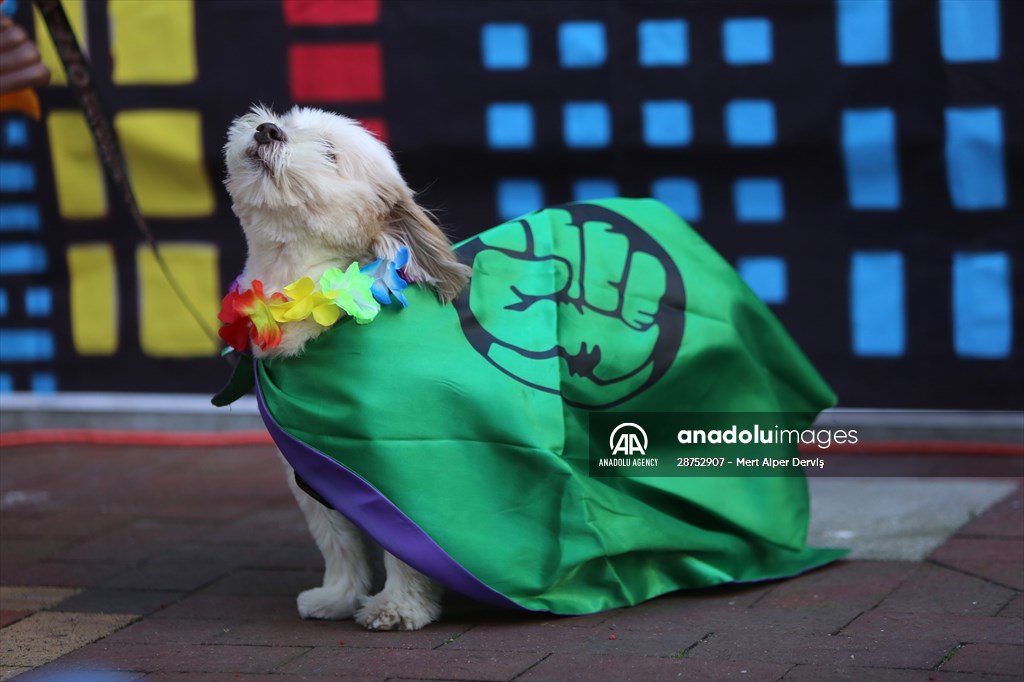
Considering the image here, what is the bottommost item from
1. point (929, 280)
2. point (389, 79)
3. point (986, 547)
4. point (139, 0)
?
point (986, 547)

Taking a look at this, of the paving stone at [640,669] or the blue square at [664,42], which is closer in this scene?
the paving stone at [640,669]

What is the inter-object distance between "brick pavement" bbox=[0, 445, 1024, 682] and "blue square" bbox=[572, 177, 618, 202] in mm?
1789

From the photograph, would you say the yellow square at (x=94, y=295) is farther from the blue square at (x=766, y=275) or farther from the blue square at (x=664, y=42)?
the blue square at (x=766, y=275)

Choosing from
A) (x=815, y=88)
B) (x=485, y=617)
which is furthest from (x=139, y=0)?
(x=485, y=617)

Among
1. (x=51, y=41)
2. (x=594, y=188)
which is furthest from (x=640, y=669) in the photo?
(x=51, y=41)

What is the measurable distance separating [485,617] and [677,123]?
2.53m

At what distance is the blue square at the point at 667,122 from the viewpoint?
5.46 metres

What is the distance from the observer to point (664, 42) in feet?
17.8

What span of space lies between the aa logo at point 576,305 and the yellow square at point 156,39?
7.76 feet

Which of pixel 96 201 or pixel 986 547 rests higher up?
pixel 96 201

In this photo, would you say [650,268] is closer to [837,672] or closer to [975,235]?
[837,672]

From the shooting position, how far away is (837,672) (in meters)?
3.12

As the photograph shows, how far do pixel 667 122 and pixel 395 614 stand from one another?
2.67m

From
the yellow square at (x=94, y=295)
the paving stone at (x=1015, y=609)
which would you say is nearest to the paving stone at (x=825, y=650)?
the paving stone at (x=1015, y=609)
